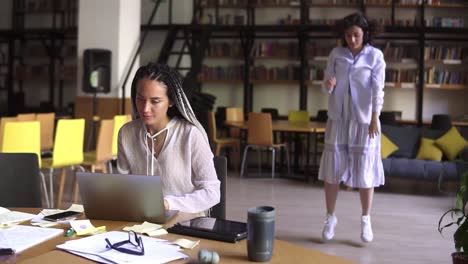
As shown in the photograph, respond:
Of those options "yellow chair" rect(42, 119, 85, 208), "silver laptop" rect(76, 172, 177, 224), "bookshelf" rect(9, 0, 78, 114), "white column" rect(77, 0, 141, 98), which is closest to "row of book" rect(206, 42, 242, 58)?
"white column" rect(77, 0, 141, 98)

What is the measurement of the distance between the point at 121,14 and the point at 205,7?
250cm

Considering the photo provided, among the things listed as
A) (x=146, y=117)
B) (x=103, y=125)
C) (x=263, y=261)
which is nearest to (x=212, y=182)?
(x=146, y=117)

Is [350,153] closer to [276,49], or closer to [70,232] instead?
→ [70,232]

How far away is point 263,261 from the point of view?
5.11 ft

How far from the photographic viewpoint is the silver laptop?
188 cm

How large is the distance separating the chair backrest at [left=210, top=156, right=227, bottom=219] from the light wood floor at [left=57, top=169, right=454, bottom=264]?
1.95 metres

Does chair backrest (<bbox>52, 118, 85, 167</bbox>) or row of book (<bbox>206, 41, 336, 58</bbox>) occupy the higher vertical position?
row of book (<bbox>206, 41, 336, 58</bbox>)

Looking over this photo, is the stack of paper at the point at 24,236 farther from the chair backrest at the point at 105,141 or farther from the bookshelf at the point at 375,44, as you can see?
the bookshelf at the point at 375,44

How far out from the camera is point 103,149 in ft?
19.3

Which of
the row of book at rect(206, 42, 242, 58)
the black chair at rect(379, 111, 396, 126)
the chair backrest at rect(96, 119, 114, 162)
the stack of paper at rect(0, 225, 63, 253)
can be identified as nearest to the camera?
the stack of paper at rect(0, 225, 63, 253)

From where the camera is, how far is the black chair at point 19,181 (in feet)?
8.93

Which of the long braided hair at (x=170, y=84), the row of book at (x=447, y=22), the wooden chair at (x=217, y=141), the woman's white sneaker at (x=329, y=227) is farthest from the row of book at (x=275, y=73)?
the long braided hair at (x=170, y=84)

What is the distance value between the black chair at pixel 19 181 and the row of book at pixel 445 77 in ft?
29.0

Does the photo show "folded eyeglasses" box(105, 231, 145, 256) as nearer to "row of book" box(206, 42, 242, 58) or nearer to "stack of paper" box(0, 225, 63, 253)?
"stack of paper" box(0, 225, 63, 253)
